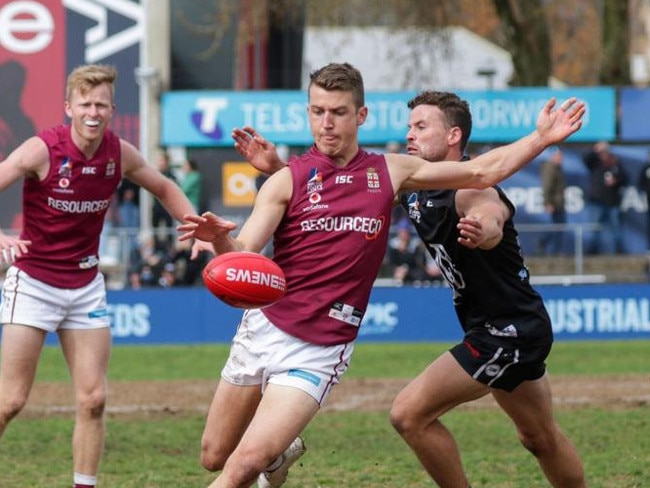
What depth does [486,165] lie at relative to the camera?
7.04m

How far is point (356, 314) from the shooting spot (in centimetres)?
684

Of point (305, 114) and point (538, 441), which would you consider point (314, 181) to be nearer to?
point (538, 441)

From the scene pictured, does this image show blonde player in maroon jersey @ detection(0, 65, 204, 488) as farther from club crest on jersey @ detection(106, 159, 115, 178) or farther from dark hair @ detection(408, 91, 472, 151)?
dark hair @ detection(408, 91, 472, 151)

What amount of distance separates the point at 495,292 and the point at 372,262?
0.96m

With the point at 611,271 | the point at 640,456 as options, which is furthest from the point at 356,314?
the point at 611,271

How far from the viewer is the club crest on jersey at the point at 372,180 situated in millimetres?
6895

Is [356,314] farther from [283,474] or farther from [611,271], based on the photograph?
[611,271]

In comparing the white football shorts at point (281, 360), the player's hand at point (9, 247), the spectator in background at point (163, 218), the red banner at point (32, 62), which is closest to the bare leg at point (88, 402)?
the player's hand at point (9, 247)

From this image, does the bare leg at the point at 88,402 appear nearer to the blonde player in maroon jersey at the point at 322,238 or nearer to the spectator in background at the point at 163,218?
the blonde player in maroon jersey at the point at 322,238

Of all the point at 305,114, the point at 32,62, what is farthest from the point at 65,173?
the point at 32,62

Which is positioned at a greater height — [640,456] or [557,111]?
[557,111]

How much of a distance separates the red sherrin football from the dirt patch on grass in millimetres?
6713

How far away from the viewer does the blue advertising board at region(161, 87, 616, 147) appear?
969 inches

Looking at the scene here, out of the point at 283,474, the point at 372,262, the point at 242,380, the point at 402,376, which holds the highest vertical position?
the point at 372,262
